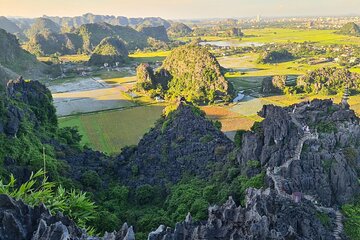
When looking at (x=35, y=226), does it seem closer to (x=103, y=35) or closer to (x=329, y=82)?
(x=329, y=82)

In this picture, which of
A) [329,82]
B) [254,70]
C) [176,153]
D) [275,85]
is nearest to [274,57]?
[254,70]

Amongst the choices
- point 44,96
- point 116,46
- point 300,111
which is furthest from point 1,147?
point 116,46

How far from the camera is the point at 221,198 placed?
22.1 m

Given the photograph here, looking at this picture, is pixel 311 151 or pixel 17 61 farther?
pixel 17 61

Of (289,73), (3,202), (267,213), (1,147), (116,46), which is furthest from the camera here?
(116,46)

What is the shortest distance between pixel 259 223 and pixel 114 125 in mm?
39543

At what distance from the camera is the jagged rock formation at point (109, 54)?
367ft

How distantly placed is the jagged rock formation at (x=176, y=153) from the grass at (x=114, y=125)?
320 inches

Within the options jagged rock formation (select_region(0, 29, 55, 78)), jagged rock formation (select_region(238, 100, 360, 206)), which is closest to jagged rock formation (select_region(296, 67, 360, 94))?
jagged rock formation (select_region(238, 100, 360, 206))

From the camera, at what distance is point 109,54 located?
114 m

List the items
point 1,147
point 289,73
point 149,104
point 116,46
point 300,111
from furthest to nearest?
1. point 116,46
2. point 289,73
3. point 149,104
4. point 300,111
5. point 1,147

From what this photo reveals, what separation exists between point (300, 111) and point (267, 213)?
55.9ft

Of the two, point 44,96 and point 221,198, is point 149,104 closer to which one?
point 44,96

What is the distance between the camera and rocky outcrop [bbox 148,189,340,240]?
508 inches
